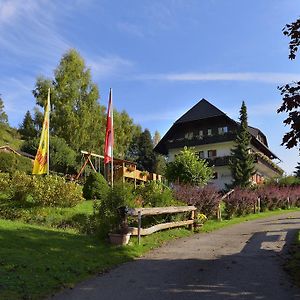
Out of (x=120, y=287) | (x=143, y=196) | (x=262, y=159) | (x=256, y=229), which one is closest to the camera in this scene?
(x=120, y=287)

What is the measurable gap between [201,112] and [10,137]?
32008 millimetres

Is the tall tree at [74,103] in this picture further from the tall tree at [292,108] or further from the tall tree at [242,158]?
the tall tree at [292,108]

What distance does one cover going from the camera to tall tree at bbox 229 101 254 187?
169 feet

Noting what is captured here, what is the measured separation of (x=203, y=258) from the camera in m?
11.7

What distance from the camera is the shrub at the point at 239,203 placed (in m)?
25.9

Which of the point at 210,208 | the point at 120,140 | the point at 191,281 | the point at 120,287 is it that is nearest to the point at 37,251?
the point at 120,287

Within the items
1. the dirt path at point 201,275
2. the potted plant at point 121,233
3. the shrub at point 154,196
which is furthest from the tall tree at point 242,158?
the potted plant at point 121,233

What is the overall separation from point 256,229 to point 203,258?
7.99 m

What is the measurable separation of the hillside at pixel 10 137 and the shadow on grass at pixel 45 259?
165 feet

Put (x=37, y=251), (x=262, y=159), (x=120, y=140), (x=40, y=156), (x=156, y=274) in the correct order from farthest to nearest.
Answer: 1. (x=120, y=140)
2. (x=262, y=159)
3. (x=40, y=156)
4. (x=37, y=251)
5. (x=156, y=274)

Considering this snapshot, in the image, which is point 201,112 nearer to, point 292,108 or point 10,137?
point 10,137

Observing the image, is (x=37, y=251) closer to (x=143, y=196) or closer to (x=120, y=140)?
(x=143, y=196)

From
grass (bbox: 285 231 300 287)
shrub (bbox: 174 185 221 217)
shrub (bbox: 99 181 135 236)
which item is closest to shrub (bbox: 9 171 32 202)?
shrub (bbox: 174 185 221 217)

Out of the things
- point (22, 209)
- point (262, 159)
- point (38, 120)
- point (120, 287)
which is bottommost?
point (120, 287)
